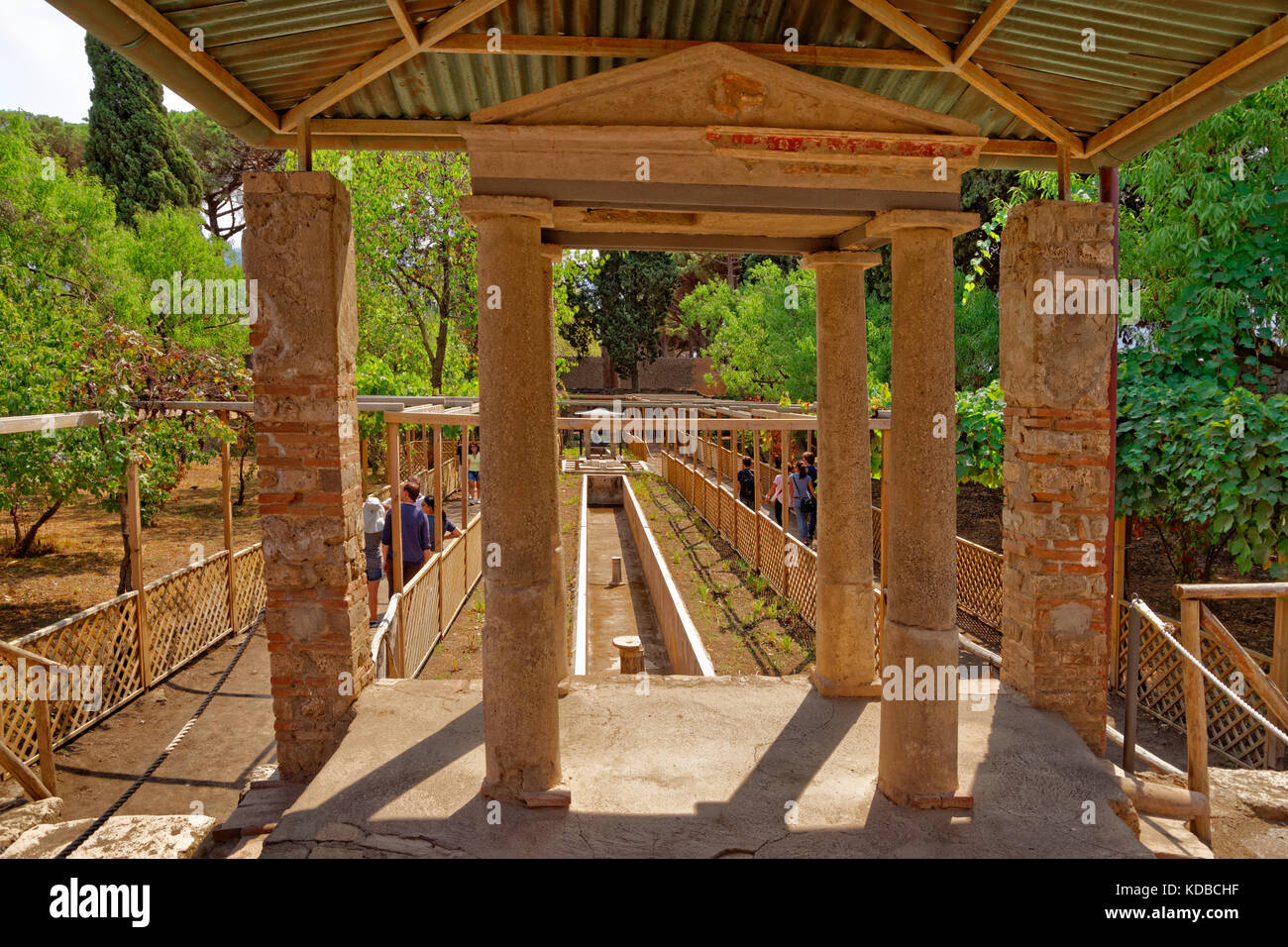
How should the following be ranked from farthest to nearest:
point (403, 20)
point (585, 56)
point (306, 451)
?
point (306, 451) < point (585, 56) < point (403, 20)

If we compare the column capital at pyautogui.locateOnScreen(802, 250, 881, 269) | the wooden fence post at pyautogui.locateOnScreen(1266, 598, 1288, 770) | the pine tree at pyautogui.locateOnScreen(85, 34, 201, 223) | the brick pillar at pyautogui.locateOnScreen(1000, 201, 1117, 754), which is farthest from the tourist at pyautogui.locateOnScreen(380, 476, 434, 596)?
the pine tree at pyautogui.locateOnScreen(85, 34, 201, 223)

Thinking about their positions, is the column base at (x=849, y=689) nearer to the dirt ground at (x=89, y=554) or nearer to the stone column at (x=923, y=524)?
the stone column at (x=923, y=524)

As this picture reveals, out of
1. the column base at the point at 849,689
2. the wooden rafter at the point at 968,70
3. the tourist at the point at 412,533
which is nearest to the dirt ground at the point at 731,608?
the column base at the point at 849,689

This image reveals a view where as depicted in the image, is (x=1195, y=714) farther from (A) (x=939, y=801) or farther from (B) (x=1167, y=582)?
(B) (x=1167, y=582)

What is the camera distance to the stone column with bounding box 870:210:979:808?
420 centimetres

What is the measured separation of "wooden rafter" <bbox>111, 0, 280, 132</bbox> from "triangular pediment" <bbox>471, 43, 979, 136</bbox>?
1.34 metres

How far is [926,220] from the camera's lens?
423 centimetres

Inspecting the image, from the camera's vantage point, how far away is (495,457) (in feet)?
13.7

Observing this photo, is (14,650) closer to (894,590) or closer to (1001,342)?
(894,590)

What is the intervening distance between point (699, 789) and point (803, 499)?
411 inches

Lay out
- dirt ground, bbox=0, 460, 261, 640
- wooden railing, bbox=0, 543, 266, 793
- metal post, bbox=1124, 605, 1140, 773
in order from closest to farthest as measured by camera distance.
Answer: metal post, bbox=1124, 605, 1140, 773
wooden railing, bbox=0, 543, 266, 793
dirt ground, bbox=0, 460, 261, 640

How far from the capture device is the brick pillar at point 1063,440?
494cm

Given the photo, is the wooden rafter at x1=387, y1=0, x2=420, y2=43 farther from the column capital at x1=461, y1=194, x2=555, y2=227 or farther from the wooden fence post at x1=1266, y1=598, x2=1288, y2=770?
the wooden fence post at x1=1266, y1=598, x2=1288, y2=770

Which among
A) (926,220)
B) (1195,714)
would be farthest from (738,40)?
(1195,714)
